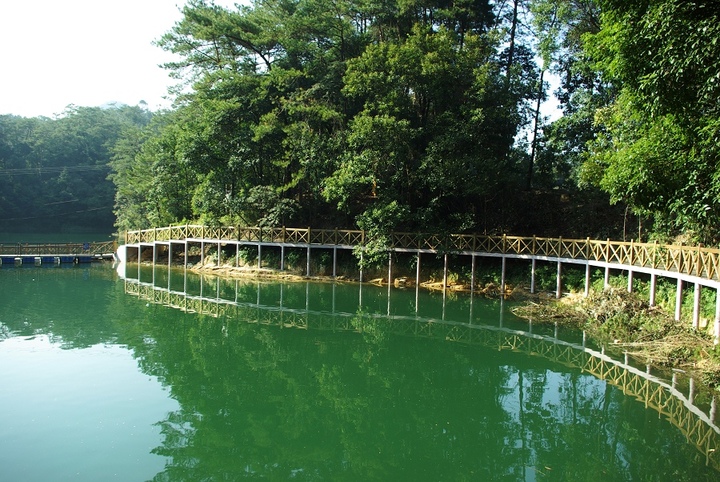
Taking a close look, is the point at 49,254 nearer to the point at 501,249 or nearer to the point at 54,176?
the point at 501,249

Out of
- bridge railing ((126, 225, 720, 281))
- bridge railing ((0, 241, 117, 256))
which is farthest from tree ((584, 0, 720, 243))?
bridge railing ((0, 241, 117, 256))

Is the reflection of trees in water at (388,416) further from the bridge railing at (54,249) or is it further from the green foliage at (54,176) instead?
the green foliage at (54,176)

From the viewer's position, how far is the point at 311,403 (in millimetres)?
10500

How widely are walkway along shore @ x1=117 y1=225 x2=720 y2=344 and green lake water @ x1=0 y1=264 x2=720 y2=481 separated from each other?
3633 millimetres

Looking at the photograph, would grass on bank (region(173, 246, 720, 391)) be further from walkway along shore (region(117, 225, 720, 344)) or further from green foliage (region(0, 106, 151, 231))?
green foliage (region(0, 106, 151, 231))

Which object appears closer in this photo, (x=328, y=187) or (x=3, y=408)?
(x=3, y=408)

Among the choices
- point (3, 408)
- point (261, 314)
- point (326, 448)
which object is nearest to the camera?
point (326, 448)

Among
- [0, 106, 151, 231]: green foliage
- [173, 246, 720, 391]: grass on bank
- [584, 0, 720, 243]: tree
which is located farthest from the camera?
[0, 106, 151, 231]: green foliage

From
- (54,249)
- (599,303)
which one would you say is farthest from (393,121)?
(54,249)

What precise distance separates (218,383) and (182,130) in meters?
24.2

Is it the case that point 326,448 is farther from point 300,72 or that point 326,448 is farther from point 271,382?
point 300,72

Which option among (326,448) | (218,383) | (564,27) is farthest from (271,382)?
(564,27)

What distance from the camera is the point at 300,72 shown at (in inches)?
1112

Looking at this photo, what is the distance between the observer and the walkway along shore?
1434 centimetres
